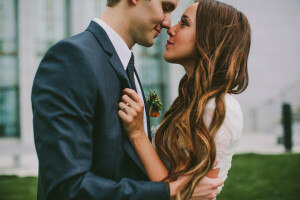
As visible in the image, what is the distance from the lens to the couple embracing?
5.13 feet

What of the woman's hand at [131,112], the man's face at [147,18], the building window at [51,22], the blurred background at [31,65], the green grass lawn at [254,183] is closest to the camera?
the woman's hand at [131,112]

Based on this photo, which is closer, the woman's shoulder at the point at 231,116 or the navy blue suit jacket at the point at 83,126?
the navy blue suit jacket at the point at 83,126

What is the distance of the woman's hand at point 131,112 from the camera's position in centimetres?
185

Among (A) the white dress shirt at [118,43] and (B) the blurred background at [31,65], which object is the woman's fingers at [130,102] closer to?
(A) the white dress shirt at [118,43]

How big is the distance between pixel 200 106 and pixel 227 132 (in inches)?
9.8

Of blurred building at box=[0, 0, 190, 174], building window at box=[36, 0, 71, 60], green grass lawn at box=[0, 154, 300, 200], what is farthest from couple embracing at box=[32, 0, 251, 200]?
building window at box=[36, 0, 71, 60]

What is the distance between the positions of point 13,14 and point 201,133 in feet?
35.7

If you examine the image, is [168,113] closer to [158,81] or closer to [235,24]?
[235,24]

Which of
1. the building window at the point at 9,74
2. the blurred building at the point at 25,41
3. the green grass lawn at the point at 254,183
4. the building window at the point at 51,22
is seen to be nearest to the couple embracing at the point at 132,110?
the green grass lawn at the point at 254,183

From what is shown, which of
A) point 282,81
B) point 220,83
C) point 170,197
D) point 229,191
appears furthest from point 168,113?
point 282,81

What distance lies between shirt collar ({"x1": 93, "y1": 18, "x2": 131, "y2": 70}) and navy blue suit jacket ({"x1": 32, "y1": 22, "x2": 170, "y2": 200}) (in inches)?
5.6

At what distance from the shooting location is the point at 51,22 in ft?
38.4

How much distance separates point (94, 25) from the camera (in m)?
2.00

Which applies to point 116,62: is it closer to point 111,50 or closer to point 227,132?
point 111,50
